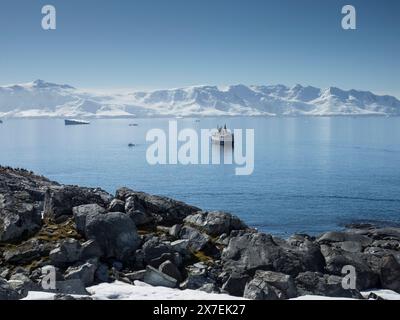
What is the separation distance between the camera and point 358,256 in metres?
26.0

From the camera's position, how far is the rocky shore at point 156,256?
20719mm

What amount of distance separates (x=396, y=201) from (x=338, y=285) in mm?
55894

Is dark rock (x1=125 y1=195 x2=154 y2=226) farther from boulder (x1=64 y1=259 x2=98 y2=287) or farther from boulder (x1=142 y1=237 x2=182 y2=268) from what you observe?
boulder (x1=64 y1=259 x2=98 y2=287)

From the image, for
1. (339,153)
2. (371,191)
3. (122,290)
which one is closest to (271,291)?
(122,290)

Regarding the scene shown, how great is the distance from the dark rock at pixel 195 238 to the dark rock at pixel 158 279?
4.26 m

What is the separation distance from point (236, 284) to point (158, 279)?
373 centimetres

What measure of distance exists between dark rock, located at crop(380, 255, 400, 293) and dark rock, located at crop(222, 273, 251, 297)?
314 inches

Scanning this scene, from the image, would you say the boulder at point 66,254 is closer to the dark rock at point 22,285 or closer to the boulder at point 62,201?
the dark rock at point 22,285

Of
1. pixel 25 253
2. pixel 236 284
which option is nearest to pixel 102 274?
pixel 25 253

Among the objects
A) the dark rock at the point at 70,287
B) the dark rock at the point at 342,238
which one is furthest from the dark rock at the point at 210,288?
the dark rock at the point at 342,238

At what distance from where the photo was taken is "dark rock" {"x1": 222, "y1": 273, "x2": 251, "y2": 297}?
2094 centimetres

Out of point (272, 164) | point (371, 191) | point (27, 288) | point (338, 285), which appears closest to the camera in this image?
point (27, 288)

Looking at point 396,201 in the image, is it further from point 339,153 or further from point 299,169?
point 339,153
